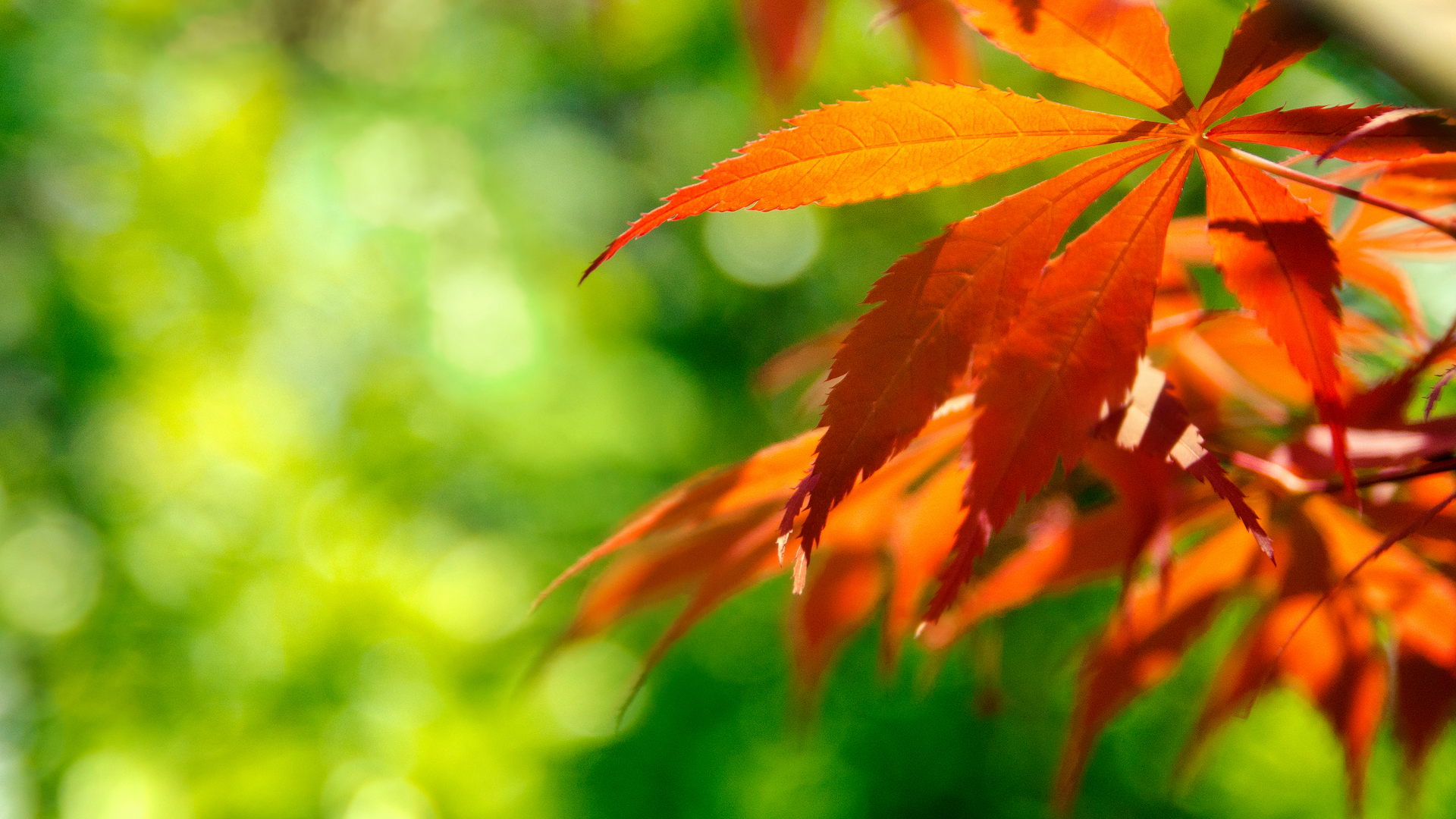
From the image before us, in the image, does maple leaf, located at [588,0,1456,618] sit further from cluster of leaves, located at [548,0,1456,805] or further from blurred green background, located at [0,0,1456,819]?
blurred green background, located at [0,0,1456,819]

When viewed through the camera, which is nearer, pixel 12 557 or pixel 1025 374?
pixel 1025 374

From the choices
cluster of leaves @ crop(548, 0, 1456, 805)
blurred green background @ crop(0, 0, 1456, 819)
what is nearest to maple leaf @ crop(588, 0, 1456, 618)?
cluster of leaves @ crop(548, 0, 1456, 805)

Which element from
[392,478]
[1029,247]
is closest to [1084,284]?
[1029,247]

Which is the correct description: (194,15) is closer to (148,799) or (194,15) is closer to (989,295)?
(148,799)

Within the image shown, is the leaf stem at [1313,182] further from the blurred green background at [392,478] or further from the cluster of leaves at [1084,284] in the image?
the blurred green background at [392,478]

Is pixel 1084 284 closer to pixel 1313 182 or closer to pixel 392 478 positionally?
pixel 1313 182

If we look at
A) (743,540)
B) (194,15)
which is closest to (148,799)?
(743,540)
